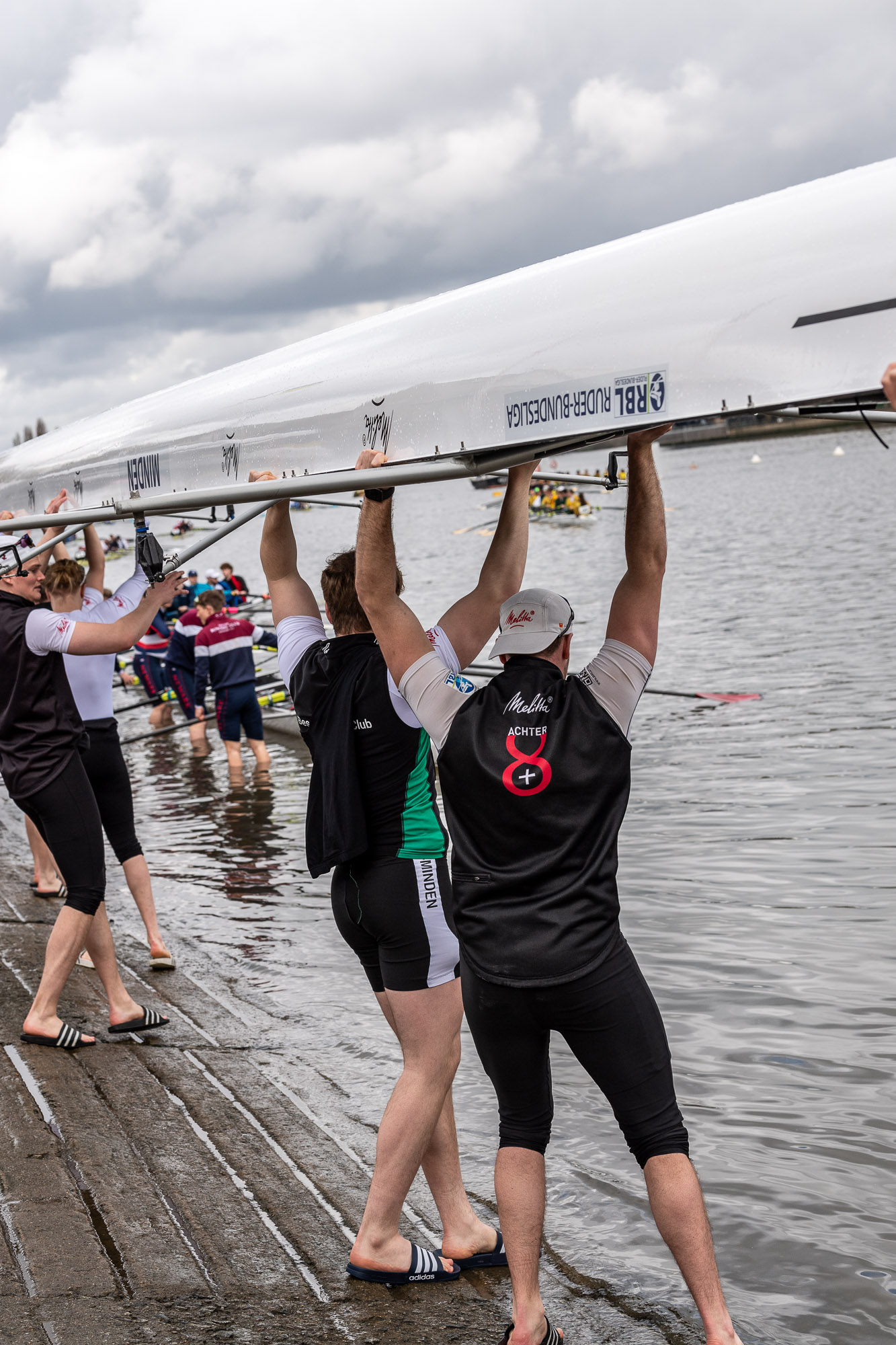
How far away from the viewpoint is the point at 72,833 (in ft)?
19.3

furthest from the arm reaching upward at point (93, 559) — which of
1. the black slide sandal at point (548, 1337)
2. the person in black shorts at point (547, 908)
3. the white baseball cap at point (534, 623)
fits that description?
the black slide sandal at point (548, 1337)

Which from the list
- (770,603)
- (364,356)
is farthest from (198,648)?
(770,603)

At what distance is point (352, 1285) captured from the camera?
3.81 m

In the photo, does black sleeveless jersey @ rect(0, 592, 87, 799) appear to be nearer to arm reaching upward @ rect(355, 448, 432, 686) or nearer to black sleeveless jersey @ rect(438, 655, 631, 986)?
arm reaching upward @ rect(355, 448, 432, 686)

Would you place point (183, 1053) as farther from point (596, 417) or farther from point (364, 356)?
point (596, 417)

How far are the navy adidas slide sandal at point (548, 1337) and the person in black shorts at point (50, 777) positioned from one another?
3027 mm

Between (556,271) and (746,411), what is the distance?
87 cm

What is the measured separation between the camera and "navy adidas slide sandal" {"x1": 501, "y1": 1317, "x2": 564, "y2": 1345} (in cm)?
338

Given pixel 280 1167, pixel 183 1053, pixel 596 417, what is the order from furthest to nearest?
1. pixel 183 1053
2. pixel 280 1167
3. pixel 596 417

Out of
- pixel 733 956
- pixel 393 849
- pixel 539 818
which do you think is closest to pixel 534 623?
pixel 539 818

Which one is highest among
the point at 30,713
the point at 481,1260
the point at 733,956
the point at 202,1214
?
the point at 30,713

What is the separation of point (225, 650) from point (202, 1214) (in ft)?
32.2

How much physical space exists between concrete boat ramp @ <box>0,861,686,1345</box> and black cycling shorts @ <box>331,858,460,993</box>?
37.2 inches

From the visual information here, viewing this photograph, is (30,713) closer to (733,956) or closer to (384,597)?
(384,597)
